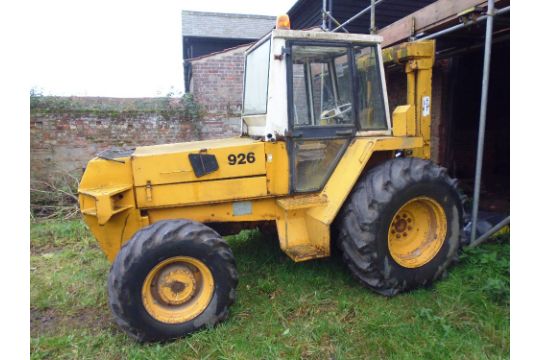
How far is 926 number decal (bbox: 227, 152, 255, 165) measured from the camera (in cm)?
325

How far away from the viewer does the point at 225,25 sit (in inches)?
645

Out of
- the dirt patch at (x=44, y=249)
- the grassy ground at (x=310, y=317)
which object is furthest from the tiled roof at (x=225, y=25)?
the grassy ground at (x=310, y=317)

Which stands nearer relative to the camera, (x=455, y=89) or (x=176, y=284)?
(x=176, y=284)

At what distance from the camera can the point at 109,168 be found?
10.2 ft

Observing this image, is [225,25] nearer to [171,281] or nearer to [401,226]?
[401,226]

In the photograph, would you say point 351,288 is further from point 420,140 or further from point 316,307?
point 420,140

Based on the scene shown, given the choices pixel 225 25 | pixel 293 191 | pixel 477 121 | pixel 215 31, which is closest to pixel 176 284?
pixel 293 191

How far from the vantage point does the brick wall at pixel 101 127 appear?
278 inches

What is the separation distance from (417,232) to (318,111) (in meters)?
1.49

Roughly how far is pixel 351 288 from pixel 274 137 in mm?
1580

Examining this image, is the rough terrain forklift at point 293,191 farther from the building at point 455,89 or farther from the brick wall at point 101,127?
the brick wall at point 101,127

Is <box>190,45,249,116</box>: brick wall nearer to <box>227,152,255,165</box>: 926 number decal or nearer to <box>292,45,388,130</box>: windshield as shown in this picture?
<box>292,45,388,130</box>: windshield

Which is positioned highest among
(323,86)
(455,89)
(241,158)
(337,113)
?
(455,89)

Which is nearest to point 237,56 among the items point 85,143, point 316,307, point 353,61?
point 85,143
